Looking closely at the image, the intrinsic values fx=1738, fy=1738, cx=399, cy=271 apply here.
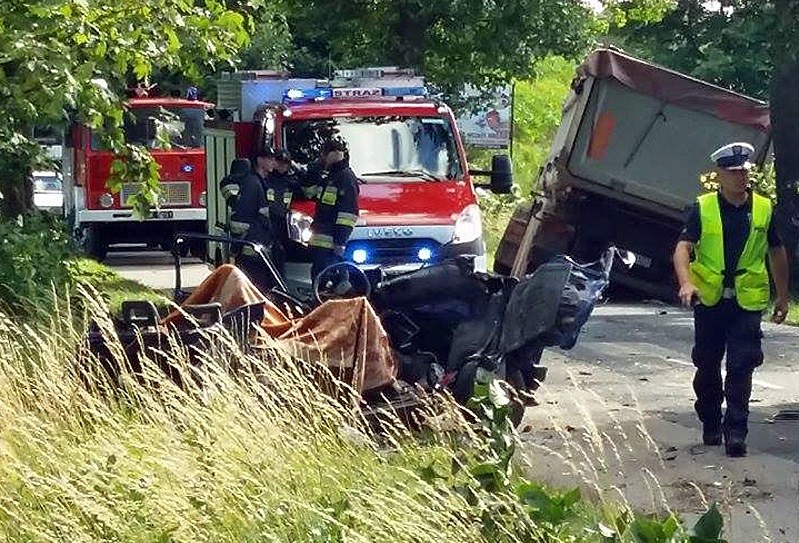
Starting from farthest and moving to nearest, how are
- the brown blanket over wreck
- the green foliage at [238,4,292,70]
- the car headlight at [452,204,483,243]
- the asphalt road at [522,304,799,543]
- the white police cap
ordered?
the green foliage at [238,4,292,70]
the car headlight at [452,204,483,243]
the white police cap
the brown blanket over wreck
the asphalt road at [522,304,799,543]

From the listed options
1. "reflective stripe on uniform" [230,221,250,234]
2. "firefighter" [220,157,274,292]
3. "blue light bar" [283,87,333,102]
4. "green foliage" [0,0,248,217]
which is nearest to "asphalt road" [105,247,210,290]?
"blue light bar" [283,87,333,102]

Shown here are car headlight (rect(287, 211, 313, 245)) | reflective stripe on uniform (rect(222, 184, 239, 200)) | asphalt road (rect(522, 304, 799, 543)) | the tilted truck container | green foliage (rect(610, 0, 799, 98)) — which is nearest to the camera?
asphalt road (rect(522, 304, 799, 543))

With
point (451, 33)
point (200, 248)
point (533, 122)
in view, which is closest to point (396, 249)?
point (200, 248)

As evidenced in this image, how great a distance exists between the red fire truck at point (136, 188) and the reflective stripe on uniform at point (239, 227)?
12.0 metres

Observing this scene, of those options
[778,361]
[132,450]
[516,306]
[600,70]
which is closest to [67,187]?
[600,70]

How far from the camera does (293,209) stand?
15.1 m

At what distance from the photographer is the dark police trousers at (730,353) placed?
941 cm

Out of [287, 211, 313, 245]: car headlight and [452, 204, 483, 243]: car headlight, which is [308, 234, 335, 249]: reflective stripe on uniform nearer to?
[287, 211, 313, 245]: car headlight

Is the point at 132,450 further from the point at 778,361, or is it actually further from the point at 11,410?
the point at 778,361

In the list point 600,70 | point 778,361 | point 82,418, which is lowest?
point 778,361

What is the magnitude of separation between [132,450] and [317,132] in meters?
9.30

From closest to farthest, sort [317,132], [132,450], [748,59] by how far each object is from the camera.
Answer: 1. [132,450]
2. [317,132]
3. [748,59]

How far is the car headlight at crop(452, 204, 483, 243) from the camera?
15.3 meters

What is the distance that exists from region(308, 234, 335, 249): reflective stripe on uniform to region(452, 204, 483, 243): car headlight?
1.65 meters
